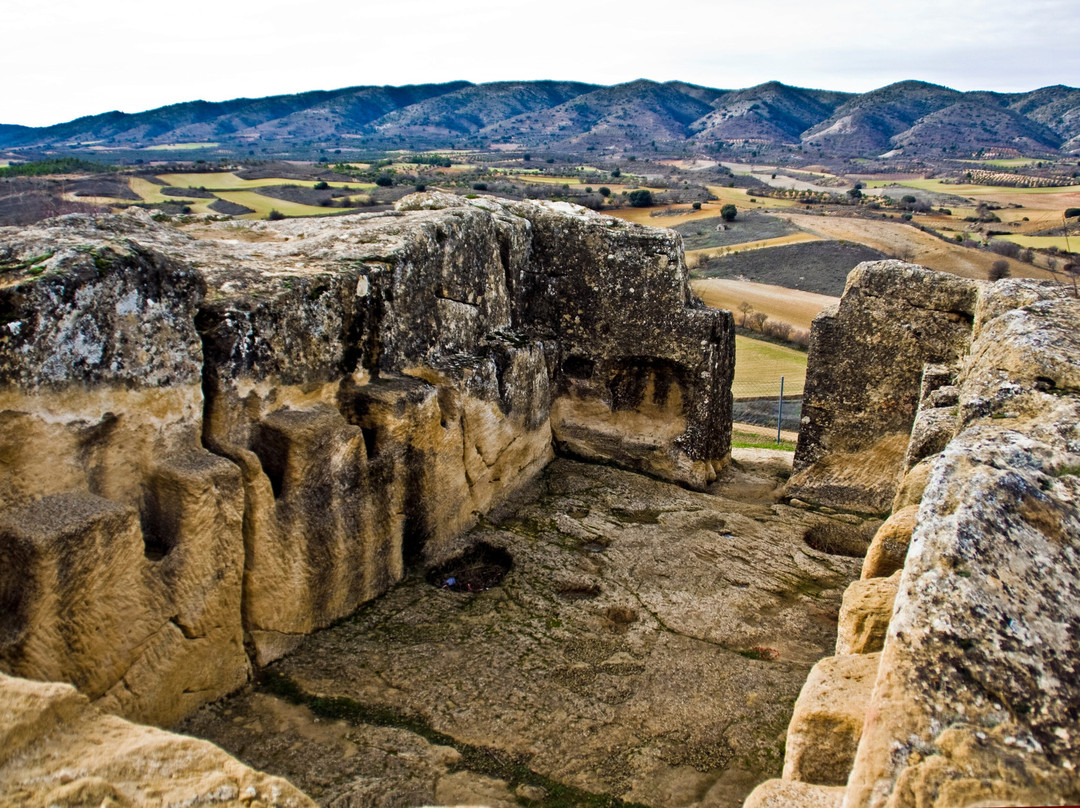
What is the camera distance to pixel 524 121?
183 metres

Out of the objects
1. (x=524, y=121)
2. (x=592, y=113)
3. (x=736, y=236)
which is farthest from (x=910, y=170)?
(x=524, y=121)

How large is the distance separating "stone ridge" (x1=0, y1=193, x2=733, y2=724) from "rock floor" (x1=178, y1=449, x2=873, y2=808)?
1.23 feet

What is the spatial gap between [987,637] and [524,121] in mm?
191389

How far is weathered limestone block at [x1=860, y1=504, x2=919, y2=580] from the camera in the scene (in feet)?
13.8

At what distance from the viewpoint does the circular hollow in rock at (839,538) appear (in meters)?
7.40

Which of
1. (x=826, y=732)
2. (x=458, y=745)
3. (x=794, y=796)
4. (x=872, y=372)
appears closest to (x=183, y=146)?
(x=872, y=372)

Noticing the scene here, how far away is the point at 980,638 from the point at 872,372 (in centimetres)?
611

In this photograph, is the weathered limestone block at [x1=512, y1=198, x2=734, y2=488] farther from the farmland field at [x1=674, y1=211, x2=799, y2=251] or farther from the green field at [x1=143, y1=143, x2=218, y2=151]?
the green field at [x1=143, y1=143, x2=218, y2=151]

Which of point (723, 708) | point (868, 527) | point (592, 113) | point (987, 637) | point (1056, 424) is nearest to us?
point (987, 637)

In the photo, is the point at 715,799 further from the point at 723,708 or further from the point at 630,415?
the point at 630,415

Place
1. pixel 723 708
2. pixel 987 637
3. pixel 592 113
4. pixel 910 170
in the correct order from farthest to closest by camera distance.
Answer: pixel 592 113
pixel 910 170
pixel 723 708
pixel 987 637

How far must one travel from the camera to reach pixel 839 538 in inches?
299

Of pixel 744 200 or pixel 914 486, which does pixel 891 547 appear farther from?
pixel 744 200

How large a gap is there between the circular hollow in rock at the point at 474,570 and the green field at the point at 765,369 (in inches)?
501
